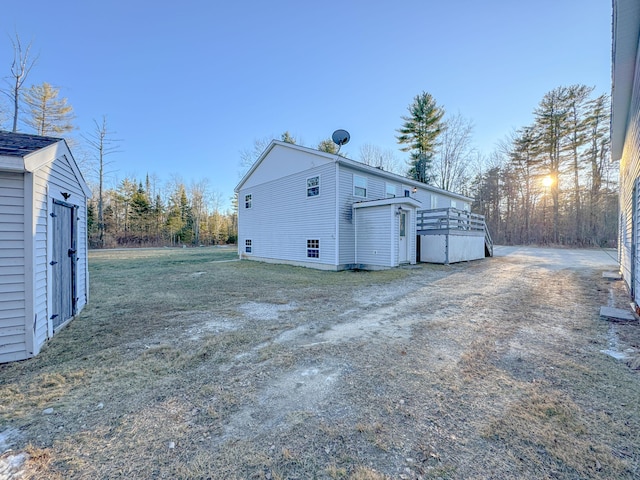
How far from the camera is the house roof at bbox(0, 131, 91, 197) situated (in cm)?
313

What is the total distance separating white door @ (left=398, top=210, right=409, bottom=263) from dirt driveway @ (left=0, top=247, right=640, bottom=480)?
20.4 feet

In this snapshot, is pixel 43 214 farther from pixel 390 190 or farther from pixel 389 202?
pixel 390 190

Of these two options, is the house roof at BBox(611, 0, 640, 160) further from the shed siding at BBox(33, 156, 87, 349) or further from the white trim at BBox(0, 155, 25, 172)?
the shed siding at BBox(33, 156, 87, 349)

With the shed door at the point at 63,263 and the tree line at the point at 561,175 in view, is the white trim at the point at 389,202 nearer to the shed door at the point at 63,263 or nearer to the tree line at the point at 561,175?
the shed door at the point at 63,263

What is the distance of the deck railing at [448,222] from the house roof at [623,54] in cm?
566

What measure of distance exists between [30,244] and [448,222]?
12549 millimetres

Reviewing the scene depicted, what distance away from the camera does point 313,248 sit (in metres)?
12.1

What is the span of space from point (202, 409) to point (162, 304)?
14.5 ft

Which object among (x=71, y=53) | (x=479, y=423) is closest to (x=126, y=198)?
(x=71, y=53)

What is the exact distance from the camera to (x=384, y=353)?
332 centimetres

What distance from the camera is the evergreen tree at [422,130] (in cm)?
2631

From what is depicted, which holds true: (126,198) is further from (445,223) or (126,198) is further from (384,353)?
(384,353)

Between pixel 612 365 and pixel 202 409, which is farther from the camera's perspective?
pixel 612 365

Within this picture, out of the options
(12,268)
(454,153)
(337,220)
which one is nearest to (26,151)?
(12,268)
